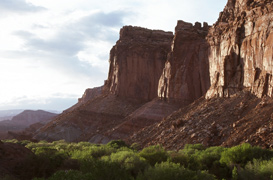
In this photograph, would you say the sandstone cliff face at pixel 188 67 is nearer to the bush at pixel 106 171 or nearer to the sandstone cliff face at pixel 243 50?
the sandstone cliff face at pixel 243 50

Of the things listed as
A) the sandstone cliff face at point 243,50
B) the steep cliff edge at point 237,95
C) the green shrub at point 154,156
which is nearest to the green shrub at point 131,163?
the green shrub at point 154,156

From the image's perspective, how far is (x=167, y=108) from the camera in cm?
6050

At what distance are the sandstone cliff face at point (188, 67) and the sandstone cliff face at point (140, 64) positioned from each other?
16.9 meters

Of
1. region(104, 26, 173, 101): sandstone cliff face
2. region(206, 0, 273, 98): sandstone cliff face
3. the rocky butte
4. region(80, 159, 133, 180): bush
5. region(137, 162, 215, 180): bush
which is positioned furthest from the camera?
region(104, 26, 173, 101): sandstone cliff face

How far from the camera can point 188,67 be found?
6178 cm

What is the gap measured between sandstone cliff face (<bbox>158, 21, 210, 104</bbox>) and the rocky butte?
19 centimetres

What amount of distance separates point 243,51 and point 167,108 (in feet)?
76.4

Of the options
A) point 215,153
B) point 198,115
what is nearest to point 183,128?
point 198,115

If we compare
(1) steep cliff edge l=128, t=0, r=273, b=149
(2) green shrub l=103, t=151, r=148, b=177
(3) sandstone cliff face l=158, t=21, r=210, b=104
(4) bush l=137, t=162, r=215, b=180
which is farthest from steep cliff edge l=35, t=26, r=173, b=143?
(4) bush l=137, t=162, r=215, b=180

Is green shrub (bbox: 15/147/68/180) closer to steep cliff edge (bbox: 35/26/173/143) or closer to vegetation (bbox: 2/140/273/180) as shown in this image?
vegetation (bbox: 2/140/273/180)

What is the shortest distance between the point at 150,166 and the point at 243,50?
2605 cm

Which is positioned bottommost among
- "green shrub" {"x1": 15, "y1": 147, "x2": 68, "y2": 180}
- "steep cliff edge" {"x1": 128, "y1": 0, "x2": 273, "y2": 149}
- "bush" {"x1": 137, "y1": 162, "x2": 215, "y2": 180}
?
"green shrub" {"x1": 15, "y1": 147, "x2": 68, "y2": 180}

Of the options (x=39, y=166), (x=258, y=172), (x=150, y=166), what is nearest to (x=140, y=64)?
(x=39, y=166)

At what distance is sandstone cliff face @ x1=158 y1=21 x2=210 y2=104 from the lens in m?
60.6
